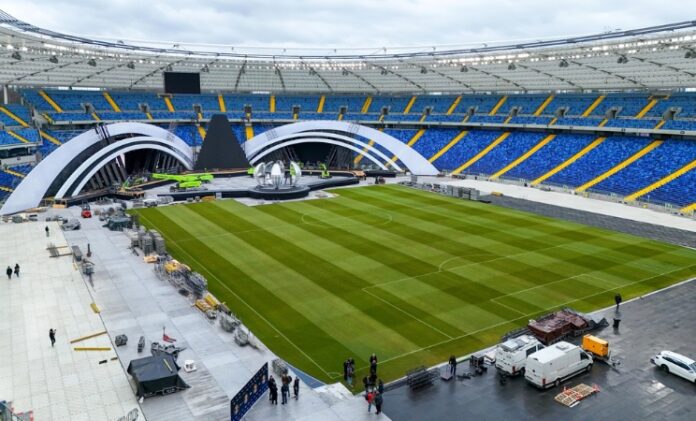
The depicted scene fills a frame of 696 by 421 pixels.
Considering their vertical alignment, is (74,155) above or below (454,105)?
below

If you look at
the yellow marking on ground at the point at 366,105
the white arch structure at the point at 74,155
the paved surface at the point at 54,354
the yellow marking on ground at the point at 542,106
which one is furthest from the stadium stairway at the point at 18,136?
the yellow marking on ground at the point at 542,106

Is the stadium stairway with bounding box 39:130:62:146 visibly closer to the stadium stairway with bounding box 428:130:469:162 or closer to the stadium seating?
the stadium stairway with bounding box 428:130:469:162

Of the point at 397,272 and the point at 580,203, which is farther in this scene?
the point at 580,203

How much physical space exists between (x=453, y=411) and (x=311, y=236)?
2404cm

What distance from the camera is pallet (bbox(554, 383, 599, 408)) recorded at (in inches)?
785

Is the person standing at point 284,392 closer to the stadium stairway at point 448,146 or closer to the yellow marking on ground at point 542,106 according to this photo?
the stadium stairway at point 448,146

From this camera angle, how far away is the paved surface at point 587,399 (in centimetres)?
1922

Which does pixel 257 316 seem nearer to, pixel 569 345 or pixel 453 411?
pixel 453 411

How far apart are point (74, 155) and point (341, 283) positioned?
118 ft

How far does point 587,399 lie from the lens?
796 inches

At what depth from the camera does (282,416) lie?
19109 millimetres

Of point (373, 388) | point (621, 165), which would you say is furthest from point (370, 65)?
point (373, 388)

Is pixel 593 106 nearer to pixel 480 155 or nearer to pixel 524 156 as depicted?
pixel 524 156

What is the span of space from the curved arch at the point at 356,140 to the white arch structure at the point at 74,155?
10.6 metres
